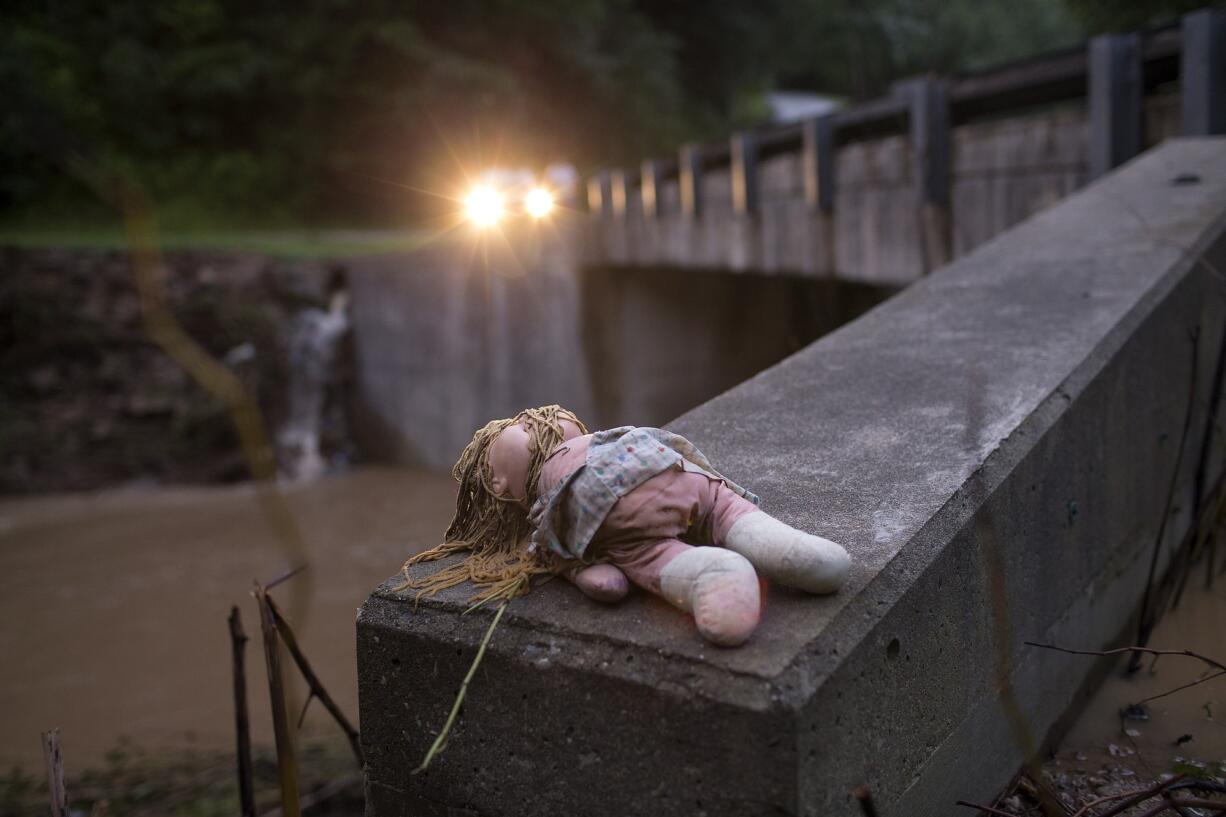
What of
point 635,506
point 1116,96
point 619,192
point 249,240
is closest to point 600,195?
point 619,192

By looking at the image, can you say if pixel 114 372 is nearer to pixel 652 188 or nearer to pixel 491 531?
pixel 652 188

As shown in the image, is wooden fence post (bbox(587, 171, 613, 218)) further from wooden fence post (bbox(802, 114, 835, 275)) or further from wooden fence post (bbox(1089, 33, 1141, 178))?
wooden fence post (bbox(1089, 33, 1141, 178))

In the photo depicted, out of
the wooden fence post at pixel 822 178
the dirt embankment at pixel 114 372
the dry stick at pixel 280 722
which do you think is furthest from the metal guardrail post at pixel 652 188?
the dry stick at pixel 280 722

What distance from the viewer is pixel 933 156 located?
22.5ft

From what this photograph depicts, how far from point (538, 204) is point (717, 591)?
42.2 feet

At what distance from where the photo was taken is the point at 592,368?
1341cm

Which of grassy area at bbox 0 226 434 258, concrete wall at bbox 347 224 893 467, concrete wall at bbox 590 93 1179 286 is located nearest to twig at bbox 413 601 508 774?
concrete wall at bbox 590 93 1179 286

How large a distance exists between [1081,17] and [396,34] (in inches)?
595

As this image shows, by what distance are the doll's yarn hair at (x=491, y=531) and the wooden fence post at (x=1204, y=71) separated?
4.45 metres

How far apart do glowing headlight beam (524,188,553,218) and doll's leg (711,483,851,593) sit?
1244 cm

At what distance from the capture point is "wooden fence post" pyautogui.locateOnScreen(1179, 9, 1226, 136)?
499cm

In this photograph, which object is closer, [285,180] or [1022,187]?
[1022,187]

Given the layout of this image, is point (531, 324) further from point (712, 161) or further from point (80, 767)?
point (80, 767)

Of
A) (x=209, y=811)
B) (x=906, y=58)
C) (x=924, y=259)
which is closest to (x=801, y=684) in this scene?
(x=209, y=811)
